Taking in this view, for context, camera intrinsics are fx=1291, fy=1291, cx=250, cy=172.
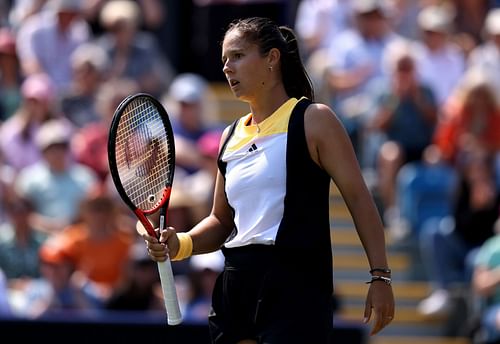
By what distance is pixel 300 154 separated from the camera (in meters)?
4.64

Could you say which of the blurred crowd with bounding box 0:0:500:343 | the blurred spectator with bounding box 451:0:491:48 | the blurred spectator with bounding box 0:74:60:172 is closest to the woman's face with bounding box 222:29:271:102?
the blurred crowd with bounding box 0:0:500:343

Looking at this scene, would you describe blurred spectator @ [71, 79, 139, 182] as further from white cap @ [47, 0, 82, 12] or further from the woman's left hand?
the woman's left hand

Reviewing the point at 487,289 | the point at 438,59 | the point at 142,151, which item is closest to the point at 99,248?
the point at 487,289

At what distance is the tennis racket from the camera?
4.84 m

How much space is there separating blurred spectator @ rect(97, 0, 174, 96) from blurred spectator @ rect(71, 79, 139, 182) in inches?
26.4

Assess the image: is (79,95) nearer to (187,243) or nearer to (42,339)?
(42,339)

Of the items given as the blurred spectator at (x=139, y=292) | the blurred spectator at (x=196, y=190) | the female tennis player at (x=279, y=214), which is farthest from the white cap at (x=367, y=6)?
the female tennis player at (x=279, y=214)

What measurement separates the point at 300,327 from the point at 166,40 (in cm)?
892

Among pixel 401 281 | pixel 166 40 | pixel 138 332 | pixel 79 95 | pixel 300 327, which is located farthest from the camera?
pixel 166 40

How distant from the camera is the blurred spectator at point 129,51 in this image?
11.5 metres

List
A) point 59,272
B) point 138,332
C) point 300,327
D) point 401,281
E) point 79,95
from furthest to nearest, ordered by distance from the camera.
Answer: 1. point 79,95
2. point 401,281
3. point 59,272
4. point 138,332
5. point 300,327

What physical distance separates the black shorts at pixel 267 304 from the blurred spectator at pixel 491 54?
6476mm

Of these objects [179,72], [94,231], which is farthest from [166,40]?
A: [94,231]

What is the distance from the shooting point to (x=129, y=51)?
38.3ft
